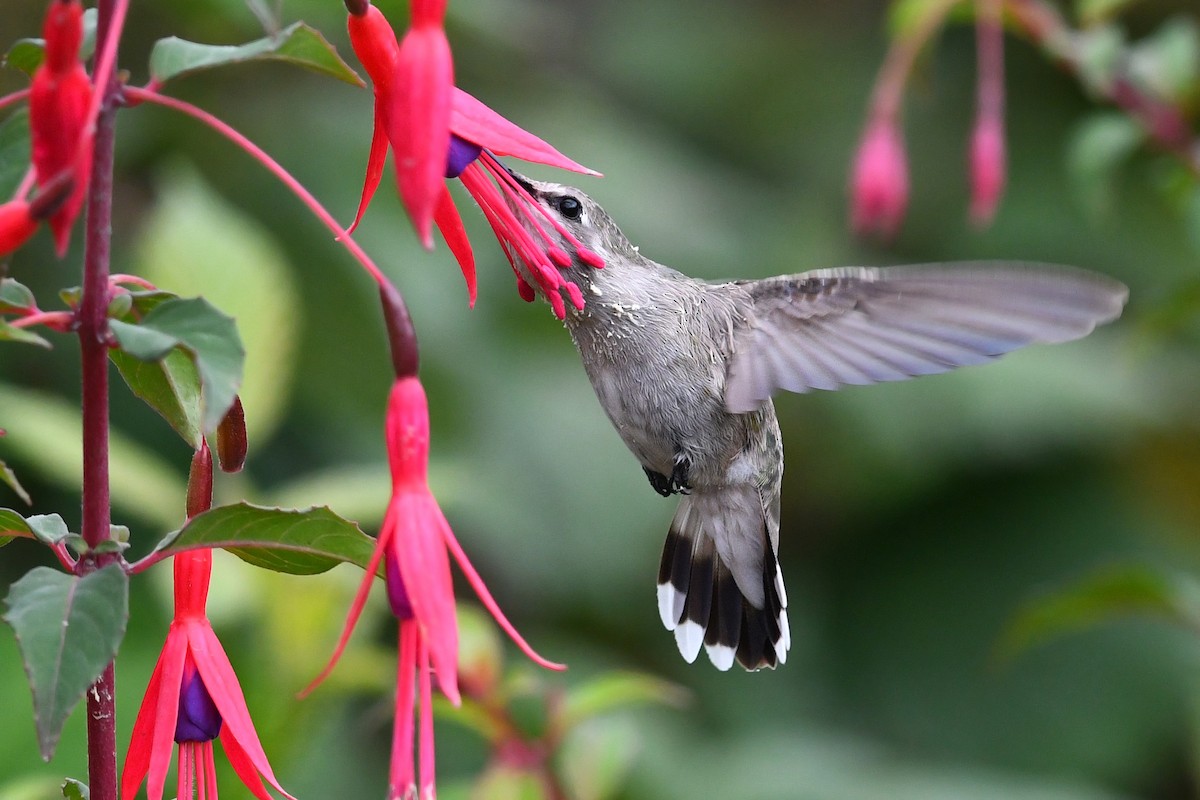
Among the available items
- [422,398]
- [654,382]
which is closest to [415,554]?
[422,398]

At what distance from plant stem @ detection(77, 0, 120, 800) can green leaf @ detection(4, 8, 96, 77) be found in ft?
0.13

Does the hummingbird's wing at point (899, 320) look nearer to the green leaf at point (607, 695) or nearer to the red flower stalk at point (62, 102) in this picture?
the green leaf at point (607, 695)

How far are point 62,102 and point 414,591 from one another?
0.80ft

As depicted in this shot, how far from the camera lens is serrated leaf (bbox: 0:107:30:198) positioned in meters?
0.63

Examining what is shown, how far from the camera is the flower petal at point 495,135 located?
655 millimetres

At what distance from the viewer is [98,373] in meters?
0.62

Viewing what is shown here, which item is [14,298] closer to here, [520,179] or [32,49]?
[32,49]

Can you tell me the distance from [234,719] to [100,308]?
0.20 meters

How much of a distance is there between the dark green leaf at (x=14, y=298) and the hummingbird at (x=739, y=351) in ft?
1.00

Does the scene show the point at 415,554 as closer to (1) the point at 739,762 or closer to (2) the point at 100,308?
(2) the point at 100,308

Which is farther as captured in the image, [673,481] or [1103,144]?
[1103,144]

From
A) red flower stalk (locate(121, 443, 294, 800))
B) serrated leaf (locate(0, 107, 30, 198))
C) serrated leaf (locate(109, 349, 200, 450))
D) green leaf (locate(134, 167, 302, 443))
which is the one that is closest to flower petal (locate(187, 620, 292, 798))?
red flower stalk (locate(121, 443, 294, 800))

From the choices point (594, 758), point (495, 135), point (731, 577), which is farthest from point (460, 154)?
point (594, 758)

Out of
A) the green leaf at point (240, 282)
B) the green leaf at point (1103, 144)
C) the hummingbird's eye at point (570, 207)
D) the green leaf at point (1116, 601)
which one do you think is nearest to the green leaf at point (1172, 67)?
the green leaf at point (1103, 144)
